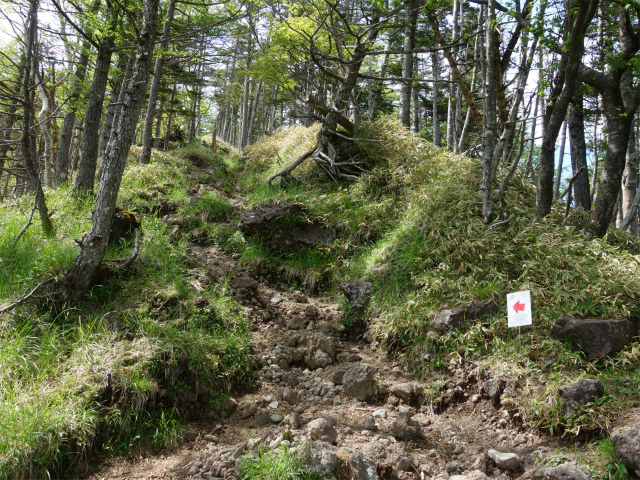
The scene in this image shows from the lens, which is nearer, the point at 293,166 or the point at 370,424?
the point at 370,424

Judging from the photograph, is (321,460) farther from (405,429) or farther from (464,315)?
(464,315)

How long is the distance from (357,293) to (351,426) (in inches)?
78.9

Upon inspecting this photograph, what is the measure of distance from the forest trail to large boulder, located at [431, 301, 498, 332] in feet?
1.37

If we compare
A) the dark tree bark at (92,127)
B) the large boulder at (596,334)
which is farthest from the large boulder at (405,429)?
the dark tree bark at (92,127)

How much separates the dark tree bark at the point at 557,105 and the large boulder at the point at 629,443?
322 cm

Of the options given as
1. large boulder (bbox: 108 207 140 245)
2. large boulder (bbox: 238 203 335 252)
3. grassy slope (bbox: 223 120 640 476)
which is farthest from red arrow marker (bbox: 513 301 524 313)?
large boulder (bbox: 108 207 140 245)

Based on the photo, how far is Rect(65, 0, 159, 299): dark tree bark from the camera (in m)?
4.01

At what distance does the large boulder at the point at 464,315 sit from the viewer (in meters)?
3.97

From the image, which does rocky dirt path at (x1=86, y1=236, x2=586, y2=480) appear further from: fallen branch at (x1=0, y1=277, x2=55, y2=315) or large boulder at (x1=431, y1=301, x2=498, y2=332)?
fallen branch at (x1=0, y1=277, x2=55, y2=315)

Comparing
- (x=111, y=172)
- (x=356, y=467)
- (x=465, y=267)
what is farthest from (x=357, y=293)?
(x=111, y=172)

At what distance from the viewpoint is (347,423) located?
10.8 ft

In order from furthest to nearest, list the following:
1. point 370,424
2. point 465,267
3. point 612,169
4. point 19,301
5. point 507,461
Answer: point 612,169
point 465,267
point 19,301
point 370,424
point 507,461

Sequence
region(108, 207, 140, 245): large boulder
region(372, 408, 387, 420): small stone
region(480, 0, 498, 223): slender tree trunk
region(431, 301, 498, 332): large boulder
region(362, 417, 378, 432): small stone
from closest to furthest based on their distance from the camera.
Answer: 1. region(362, 417, 378, 432): small stone
2. region(372, 408, 387, 420): small stone
3. region(431, 301, 498, 332): large boulder
4. region(480, 0, 498, 223): slender tree trunk
5. region(108, 207, 140, 245): large boulder

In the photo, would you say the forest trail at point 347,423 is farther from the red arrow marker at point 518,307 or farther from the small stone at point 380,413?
the red arrow marker at point 518,307
